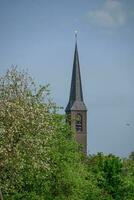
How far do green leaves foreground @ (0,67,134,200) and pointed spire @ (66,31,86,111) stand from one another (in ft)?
306

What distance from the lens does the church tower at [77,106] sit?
163 m

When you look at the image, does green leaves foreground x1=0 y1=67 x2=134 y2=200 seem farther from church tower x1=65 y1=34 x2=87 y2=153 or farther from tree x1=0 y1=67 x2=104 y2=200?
church tower x1=65 y1=34 x2=87 y2=153

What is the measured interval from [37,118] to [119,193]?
2724 centimetres

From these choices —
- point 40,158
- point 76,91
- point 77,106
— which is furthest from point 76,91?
point 40,158

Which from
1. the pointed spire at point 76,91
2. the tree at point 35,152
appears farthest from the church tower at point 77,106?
the tree at point 35,152

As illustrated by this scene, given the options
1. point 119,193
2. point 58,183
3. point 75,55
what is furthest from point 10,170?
point 75,55

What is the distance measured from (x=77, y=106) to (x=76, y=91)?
6210 millimetres

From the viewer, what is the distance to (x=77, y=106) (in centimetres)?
17038

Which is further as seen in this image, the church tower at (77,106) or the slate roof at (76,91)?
the church tower at (77,106)

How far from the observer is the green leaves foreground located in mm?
41750

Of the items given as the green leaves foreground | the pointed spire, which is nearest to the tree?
the green leaves foreground

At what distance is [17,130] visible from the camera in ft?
137

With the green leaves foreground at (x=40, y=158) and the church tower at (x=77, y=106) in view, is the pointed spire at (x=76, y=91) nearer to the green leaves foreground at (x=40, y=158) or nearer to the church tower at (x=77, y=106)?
the church tower at (x=77, y=106)

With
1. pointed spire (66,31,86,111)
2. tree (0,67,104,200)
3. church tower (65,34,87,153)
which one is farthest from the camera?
church tower (65,34,87,153)
